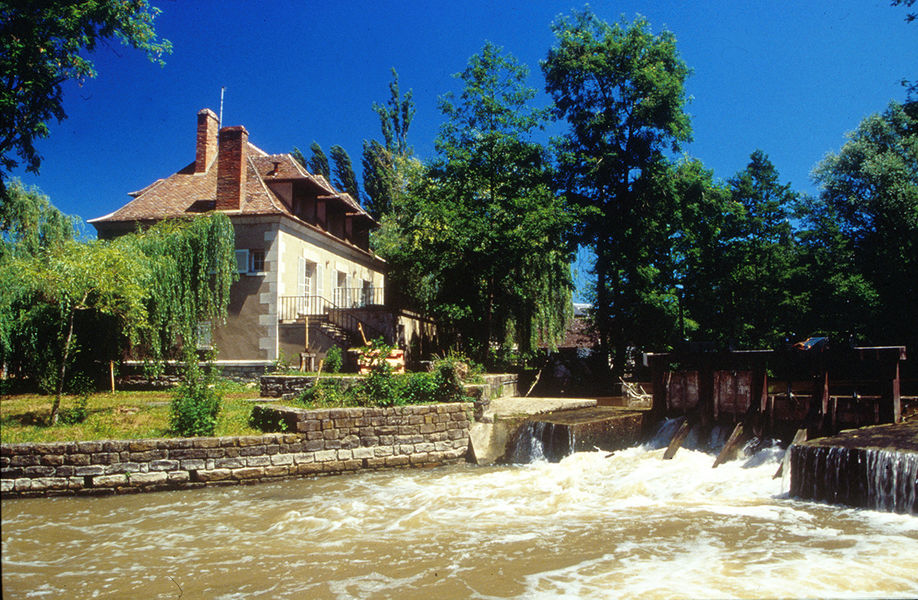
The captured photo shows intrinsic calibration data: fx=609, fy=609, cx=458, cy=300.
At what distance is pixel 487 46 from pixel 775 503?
20.0 metres

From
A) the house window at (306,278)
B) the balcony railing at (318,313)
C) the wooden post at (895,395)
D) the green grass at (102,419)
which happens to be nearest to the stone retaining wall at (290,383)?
the green grass at (102,419)

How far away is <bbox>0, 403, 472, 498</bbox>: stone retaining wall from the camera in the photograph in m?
9.25

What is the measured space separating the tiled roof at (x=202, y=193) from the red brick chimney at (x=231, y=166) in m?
0.45

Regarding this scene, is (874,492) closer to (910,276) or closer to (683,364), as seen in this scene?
(683,364)

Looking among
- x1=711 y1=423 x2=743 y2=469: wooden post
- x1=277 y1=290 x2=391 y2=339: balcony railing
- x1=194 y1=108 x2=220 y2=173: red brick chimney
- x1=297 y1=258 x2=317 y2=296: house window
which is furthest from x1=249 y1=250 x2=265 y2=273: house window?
x1=711 y1=423 x2=743 y2=469: wooden post

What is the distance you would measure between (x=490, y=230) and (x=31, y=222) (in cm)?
1703

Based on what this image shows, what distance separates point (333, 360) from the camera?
17891 mm

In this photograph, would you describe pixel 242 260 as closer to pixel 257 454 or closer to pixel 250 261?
pixel 250 261

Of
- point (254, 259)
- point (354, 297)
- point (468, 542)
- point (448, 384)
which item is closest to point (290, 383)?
point (448, 384)

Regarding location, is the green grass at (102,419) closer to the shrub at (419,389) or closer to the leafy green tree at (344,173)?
the shrub at (419,389)

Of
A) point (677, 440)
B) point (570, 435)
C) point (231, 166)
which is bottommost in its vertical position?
point (677, 440)

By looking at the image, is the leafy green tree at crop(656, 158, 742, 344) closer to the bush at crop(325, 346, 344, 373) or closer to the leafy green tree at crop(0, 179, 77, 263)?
the bush at crop(325, 346, 344, 373)

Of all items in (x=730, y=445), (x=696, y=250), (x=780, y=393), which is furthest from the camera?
(x=696, y=250)

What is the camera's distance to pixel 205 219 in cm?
1731
